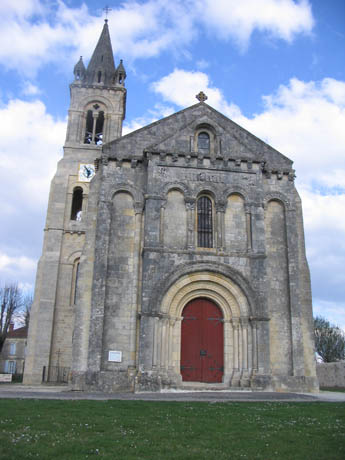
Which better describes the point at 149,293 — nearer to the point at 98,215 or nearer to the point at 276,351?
the point at 98,215

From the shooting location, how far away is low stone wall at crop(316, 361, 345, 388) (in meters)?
34.7

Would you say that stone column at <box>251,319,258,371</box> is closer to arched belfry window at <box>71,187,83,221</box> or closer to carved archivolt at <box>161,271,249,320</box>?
carved archivolt at <box>161,271,249,320</box>

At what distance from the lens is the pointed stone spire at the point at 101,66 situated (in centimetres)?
3844

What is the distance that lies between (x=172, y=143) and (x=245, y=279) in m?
7.63

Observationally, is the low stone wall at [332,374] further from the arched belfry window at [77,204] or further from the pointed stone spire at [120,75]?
the pointed stone spire at [120,75]

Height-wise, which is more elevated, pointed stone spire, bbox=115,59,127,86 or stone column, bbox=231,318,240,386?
pointed stone spire, bbox=115,59,127,86

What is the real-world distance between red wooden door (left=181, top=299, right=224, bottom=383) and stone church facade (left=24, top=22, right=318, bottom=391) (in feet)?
0.15

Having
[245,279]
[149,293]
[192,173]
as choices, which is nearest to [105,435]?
[149,293]

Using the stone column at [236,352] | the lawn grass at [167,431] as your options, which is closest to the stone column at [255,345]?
the stone column at [236,352]

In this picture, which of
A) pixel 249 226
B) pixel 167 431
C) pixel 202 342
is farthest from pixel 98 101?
pixel 167 431

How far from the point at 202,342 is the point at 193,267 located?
343cm

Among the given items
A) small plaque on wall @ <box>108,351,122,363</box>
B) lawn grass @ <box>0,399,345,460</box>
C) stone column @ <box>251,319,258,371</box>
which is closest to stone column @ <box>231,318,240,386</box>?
stone column @ <box>251,319,258,371</box>

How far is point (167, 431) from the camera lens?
8859 mm

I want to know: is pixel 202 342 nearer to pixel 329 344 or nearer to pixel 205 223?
pixel 205 223
